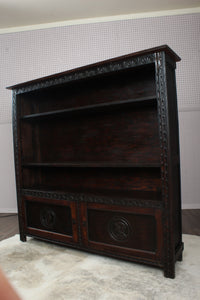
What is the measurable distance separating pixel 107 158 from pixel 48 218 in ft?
2.80

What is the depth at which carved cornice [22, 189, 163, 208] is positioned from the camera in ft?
6.50

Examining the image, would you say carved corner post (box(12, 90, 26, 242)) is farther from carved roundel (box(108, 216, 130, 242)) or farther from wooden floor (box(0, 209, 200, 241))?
carved roundel (box(108, 216, 130, 242))

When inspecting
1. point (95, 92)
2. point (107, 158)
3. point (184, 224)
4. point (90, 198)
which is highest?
point (95, 92)

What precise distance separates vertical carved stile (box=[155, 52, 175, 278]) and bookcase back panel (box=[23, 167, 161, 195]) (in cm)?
49

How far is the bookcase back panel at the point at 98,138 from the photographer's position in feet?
7.86

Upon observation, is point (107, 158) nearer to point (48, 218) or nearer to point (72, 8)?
point (48, 218)

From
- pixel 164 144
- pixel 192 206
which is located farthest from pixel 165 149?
pixel 192 206

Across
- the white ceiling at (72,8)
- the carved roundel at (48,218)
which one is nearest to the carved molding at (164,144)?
the carved roundel at (48,218)

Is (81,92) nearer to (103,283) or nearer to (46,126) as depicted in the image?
(46,126)

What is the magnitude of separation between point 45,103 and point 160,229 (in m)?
1.90

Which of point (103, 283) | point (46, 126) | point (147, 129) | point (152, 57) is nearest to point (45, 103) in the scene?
point (46, 126)

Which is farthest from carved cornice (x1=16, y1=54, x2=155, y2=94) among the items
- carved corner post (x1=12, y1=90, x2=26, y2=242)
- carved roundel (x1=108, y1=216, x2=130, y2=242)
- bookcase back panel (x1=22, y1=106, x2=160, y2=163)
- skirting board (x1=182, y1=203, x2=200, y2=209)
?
skirting board (x1=182, y1=203, x2=200, y2=209)

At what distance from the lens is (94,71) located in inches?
86.4

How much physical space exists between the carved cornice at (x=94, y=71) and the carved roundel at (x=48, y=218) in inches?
49.1
